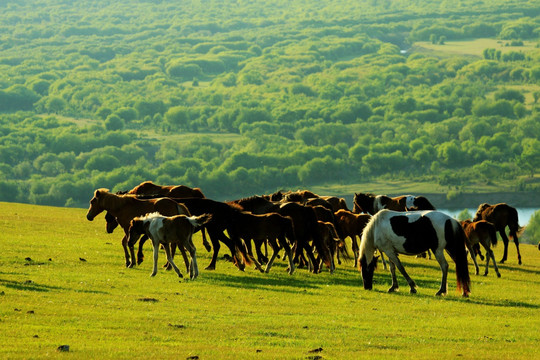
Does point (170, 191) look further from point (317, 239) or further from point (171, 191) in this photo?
point (317, 239)

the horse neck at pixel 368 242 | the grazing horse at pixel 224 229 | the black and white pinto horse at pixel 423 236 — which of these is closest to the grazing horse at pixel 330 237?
the grazing horse at pixel 224 229

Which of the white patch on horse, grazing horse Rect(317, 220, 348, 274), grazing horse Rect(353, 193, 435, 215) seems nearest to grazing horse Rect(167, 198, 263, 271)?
grazing horse Rect(317, 220, 348, 274)

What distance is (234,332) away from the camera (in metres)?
15.4

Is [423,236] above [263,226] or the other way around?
above

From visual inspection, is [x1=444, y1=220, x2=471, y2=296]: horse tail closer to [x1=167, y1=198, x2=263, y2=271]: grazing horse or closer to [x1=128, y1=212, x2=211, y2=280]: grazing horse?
[x1=167, y1=198, x2=263, y2=271]: grazing horse

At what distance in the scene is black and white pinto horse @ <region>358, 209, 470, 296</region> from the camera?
68.6 feet

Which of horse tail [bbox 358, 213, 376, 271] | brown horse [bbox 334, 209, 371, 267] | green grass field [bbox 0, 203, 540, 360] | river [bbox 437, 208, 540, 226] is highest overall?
horse tail [bbox 358, 213, 376, 271]

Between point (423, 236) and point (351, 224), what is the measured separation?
6.73 metres

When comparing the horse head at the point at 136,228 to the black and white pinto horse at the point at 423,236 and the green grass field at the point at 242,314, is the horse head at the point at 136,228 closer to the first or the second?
the green grass field at the point at 242,314

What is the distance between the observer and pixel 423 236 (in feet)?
68.9

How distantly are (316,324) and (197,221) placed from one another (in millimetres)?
6436

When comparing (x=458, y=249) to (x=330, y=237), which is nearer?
(x=458, y=249)

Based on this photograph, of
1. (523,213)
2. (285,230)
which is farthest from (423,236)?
(523,213)

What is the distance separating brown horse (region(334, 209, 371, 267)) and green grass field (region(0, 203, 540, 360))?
208 cm
